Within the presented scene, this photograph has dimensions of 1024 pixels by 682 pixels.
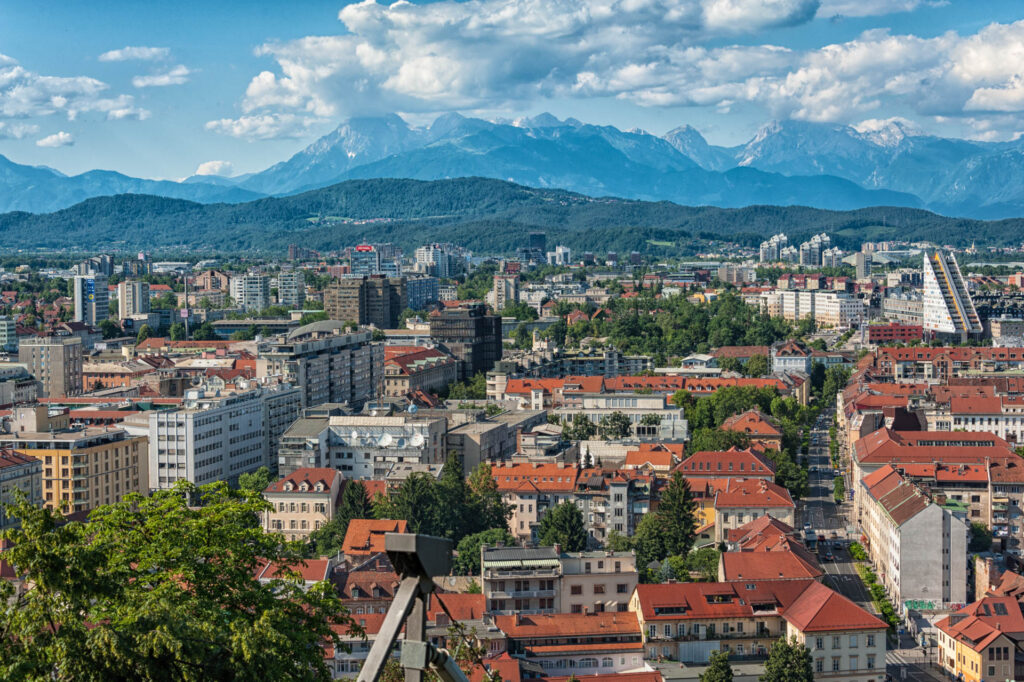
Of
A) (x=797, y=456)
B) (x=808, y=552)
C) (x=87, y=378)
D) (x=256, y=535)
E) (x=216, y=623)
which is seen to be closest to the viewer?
(x=216, y=623)

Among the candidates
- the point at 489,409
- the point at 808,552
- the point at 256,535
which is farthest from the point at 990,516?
the point at 256,535

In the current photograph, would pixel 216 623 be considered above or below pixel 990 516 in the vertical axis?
above

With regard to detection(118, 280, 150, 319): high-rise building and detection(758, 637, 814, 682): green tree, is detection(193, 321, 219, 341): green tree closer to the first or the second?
detection(118, 280, 150, 319): high-rise building

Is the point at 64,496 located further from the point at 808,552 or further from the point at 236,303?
the point at 236,303

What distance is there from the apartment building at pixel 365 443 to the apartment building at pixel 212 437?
6.89 ft

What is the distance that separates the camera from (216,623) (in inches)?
364

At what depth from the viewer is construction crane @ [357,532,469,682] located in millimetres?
5715

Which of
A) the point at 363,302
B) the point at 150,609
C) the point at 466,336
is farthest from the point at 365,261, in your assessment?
the point at 150,609

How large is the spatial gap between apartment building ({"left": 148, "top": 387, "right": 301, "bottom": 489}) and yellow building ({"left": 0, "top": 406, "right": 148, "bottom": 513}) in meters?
0.69

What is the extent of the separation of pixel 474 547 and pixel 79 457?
13.2 metres

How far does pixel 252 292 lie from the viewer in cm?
11900

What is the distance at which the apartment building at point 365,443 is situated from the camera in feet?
134

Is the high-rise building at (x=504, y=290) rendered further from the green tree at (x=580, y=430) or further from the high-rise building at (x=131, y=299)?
the green tree at (x=580, y=430)

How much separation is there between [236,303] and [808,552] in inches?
3764
